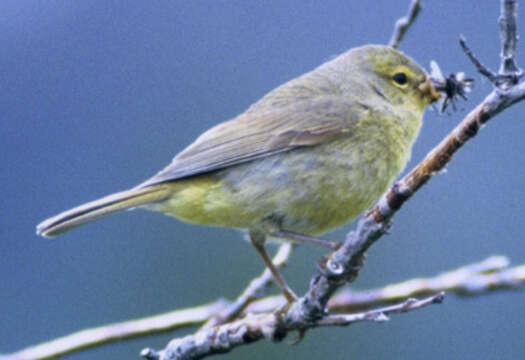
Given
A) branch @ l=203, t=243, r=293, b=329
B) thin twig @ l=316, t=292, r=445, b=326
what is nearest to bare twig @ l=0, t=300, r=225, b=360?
branch @ l=203, t=243, r=293, b=329

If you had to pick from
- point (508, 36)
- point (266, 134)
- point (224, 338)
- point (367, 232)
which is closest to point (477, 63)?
point (508, 36)

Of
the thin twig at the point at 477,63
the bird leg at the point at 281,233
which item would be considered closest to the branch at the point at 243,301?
the bird leg at the point at 281,233

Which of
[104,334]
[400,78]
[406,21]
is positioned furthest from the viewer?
[400,78]

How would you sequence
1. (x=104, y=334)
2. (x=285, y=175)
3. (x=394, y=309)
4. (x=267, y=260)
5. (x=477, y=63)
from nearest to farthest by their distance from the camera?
(x=477, y=63) → (x=394, y=309) → (x=104, y=334) → (x=285, y=175) → (x=267, y=260)

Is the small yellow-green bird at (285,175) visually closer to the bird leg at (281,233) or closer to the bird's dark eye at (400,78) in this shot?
the bird leg at (281,233)

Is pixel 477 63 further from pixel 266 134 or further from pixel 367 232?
pixel 266 134

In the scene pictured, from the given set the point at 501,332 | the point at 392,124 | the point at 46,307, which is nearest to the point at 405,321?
the point at 501,332
